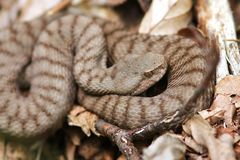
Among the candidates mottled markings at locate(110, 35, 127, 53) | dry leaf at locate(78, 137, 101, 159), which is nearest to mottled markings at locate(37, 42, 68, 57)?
mottled markings at locate(110, 35, 127, 53)

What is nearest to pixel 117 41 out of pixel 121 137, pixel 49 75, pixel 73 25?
pixel 73 25

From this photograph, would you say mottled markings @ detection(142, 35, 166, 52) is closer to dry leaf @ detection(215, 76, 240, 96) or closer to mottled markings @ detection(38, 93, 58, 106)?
dry leaf @ detection(215, 76, 240, 96)

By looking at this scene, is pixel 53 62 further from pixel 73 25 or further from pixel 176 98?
pixel 176 98

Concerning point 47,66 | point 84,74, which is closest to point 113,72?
point 84,74

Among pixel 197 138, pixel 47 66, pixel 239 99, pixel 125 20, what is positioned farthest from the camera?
pixel 125 20

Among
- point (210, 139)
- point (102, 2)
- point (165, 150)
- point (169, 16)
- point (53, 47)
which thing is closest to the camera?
point (165, 150)

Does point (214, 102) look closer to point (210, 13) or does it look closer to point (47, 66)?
point (210, 13)
